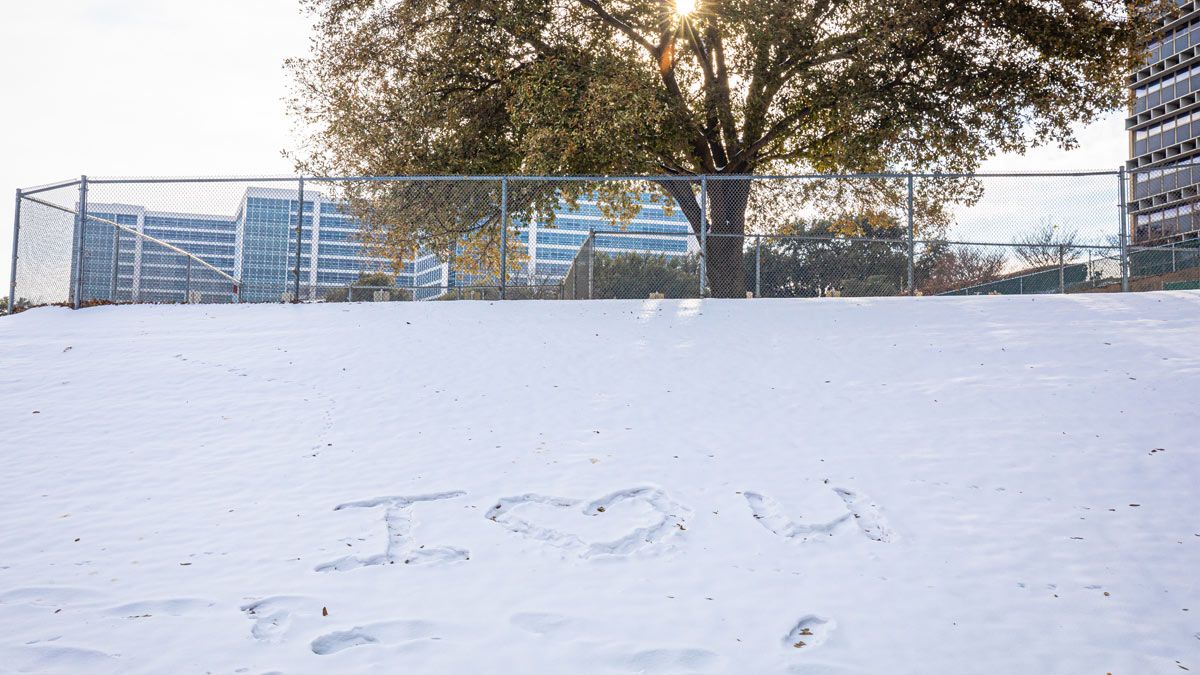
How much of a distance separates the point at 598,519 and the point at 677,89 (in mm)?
12810

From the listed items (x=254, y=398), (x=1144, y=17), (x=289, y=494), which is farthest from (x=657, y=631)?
(x=1144, y=17)

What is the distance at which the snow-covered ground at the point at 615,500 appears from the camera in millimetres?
4211

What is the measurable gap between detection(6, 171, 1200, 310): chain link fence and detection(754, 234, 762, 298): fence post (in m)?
0.03

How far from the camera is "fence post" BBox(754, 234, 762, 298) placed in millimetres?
15336

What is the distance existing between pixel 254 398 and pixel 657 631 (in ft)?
19.6

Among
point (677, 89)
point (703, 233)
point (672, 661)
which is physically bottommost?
point (672, 661)

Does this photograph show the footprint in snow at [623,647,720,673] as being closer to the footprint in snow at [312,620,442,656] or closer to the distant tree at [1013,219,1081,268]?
the footprint in snow at [312,620,442,656]

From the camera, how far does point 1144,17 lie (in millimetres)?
15391

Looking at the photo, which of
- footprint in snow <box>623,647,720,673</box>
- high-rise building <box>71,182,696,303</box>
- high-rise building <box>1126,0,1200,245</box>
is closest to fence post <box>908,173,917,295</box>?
high-rise building <box>71,182,696,303</box>

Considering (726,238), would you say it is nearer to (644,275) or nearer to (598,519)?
(644,275)

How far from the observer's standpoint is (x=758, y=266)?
15445mm

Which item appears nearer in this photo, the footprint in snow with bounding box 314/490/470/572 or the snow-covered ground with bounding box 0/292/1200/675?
the snow-covered ground with bounding box 0/292/1200/675

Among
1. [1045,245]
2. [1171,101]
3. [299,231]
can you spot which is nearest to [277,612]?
[299,231]

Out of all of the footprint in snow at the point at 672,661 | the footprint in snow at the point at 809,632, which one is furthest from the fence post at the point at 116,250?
the footprint in snow at the point at 809,632
